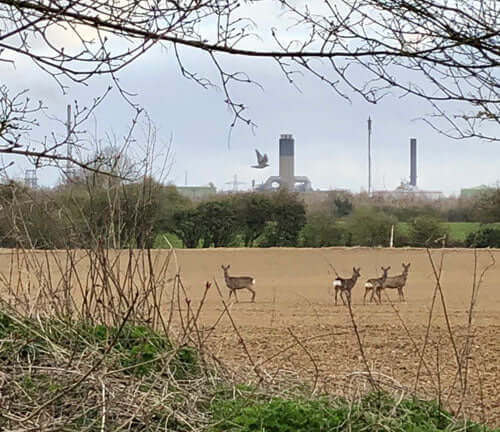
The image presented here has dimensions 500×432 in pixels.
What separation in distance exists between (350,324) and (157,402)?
1017 centimetres

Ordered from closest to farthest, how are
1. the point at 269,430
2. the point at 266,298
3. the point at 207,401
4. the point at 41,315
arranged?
the point at 269,430 → the point at 207,401 → the point at 41,315 → the point at 266,298

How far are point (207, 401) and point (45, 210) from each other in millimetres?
3347

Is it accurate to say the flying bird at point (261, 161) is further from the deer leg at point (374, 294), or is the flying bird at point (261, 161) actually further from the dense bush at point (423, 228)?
the dense bush at point (423, 228)

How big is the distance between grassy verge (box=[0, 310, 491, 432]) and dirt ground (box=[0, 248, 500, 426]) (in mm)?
281

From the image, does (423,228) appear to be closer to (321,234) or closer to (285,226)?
(321,234)

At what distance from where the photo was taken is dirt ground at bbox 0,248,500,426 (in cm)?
848

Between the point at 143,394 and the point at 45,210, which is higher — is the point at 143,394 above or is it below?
below

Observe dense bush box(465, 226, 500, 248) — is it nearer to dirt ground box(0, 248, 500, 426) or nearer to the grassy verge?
dirt ground box(0, 248, 500, 426)

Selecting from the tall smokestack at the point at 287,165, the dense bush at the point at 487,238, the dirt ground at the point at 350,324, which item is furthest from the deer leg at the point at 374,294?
the tall smokestack at the point at 287,165

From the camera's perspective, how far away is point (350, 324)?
15938 millimetres

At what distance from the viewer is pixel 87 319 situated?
8367mm

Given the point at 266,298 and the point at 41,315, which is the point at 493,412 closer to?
the point at 41,315

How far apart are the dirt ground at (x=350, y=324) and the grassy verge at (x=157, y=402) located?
0.28 m

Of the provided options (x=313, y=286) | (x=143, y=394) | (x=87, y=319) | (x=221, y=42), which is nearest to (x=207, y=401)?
(x=143, y=394)
